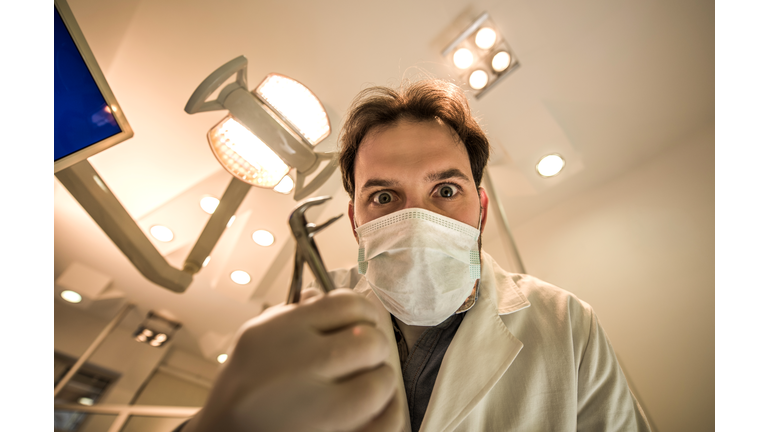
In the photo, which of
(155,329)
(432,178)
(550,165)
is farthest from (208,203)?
(550,165)

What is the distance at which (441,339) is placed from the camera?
885mm

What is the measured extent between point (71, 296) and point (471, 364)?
3.38 meters

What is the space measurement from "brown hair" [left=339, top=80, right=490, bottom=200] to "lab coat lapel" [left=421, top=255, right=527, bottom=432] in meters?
0.52

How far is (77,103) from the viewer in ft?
2.53

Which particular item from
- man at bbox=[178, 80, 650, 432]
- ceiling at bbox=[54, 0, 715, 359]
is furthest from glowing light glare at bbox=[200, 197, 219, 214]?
man at bbox=[178, 80, 650, 432]

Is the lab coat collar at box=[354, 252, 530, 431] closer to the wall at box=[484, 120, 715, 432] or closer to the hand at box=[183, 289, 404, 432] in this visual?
the hand at box=[183, 289, 404, 432]

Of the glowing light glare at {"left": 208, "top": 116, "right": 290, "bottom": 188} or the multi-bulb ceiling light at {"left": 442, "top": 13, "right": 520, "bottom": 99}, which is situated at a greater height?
the multi-bulb ceiling light at {"left": 442, "top": 13, "right": 520, "bottom": 99}

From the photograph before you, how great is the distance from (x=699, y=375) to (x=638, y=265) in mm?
538

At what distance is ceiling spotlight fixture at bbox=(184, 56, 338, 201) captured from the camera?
2.96 feet

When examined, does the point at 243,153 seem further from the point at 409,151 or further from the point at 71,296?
the point at 71,296

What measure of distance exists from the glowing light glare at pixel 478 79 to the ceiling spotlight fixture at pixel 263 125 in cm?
89

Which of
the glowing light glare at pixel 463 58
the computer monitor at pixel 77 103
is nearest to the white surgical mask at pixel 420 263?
the computer monitor at pixel 77 103
